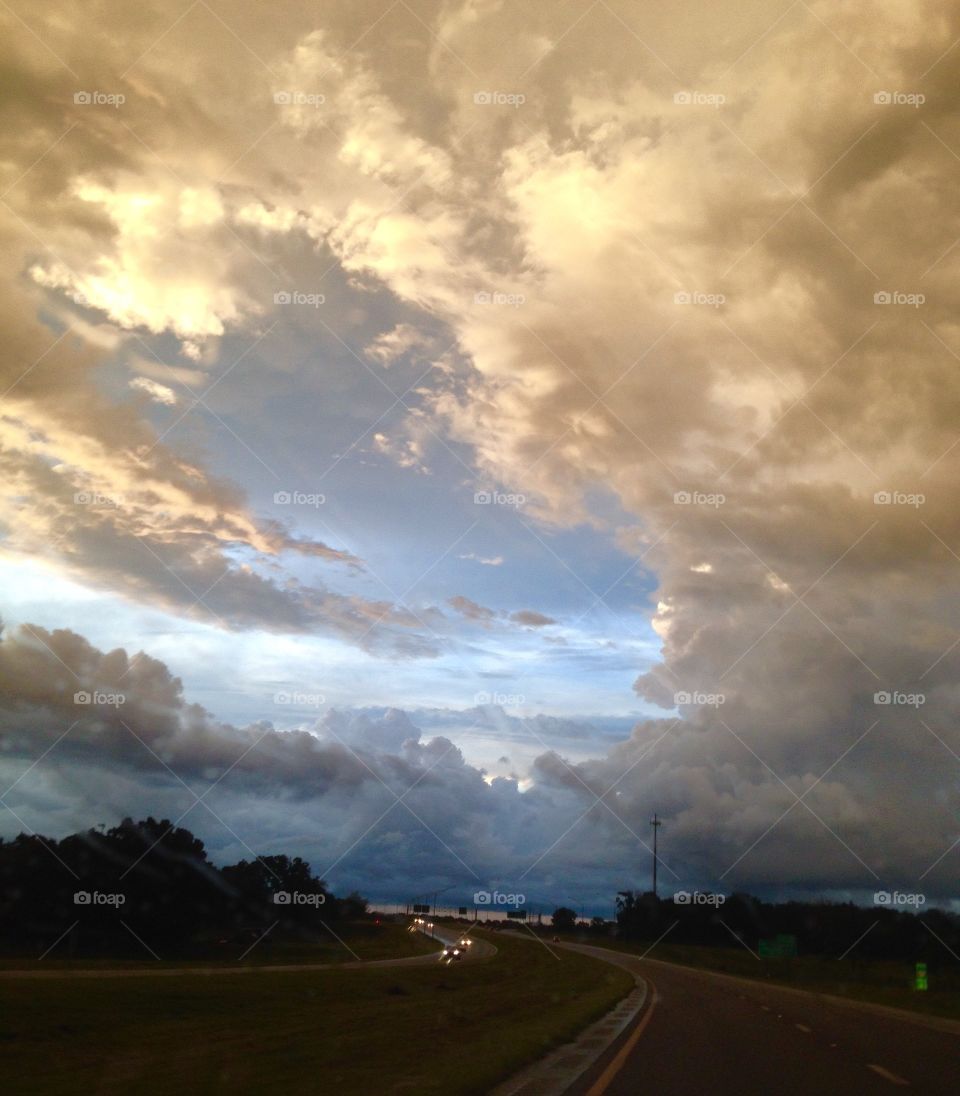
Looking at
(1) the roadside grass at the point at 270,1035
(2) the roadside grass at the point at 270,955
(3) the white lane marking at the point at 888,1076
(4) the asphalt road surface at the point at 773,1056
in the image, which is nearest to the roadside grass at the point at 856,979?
(4) the asphalt road surface at the point at 773,1056

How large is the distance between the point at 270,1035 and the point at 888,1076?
41.0ft

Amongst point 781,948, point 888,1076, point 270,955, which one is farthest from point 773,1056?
point 270,955

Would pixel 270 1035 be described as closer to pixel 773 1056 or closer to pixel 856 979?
pixel 773 1056

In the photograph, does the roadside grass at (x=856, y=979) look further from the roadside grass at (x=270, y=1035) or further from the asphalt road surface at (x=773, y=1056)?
the roadside grass at (x=270, y=1035)

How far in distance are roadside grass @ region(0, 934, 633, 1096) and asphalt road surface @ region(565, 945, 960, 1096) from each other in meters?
1.70

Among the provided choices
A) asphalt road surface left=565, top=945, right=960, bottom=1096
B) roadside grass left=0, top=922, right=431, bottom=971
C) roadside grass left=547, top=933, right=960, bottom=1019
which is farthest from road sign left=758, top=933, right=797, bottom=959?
asphalt road surface left=565, top=945, right=960, bottom=1096

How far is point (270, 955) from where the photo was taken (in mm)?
77875

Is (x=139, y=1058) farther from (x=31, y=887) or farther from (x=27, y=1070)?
(x=31, y=887)

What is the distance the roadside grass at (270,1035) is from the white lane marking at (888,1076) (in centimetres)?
542

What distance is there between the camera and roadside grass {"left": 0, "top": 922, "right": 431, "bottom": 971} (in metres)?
54.8

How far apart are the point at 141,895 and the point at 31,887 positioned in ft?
26.4

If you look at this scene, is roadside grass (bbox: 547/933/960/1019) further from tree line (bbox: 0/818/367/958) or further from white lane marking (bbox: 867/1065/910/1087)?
tree line (bbox: 0/818/367/958)

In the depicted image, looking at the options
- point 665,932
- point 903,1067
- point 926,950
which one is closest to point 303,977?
point 903,1067

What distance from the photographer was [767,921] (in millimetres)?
174625
